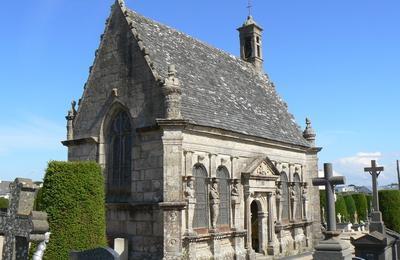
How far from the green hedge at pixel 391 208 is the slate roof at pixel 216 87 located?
241 inches

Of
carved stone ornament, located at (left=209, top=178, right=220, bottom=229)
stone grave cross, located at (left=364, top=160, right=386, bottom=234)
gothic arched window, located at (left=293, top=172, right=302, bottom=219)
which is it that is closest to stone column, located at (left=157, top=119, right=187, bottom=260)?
carved stone ornament, located at (left=209, top=178, right=220, bottom=229)

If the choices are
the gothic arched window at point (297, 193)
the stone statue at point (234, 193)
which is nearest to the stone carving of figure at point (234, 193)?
the stone statue at point (234, 193)

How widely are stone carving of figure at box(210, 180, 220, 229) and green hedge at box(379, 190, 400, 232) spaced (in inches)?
545

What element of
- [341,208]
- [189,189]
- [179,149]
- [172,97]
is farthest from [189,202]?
[341,208]

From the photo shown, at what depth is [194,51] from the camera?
22.3 m

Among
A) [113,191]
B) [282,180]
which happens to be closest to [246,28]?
[282,180]

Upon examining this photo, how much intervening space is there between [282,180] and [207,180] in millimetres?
7150

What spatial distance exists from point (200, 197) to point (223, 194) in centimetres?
165

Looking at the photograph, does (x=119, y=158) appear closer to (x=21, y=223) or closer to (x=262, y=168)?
(x=262, y=168)

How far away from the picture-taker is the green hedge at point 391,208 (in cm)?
2623

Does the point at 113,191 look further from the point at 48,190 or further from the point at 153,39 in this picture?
the point at 153,39

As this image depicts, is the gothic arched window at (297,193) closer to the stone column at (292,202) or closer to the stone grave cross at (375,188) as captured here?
the stone column at (292,202)

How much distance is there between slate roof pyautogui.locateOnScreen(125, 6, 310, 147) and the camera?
727 inches

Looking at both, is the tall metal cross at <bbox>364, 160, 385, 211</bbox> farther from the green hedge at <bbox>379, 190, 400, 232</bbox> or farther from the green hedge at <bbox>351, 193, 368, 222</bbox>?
the green hedge at <bbox>351, 193, 368, 222</bbox>
